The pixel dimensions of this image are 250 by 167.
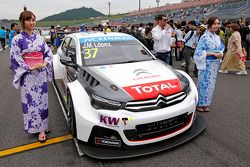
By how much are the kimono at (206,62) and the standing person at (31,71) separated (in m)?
2.57

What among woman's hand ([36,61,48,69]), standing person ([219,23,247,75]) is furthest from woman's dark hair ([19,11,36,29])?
standing person ([219,23,247,75])

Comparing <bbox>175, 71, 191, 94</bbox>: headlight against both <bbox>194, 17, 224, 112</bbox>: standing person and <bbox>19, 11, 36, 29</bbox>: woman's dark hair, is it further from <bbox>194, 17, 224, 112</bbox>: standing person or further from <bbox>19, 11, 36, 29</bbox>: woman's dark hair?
<bbox>19, 11, 36, 29</bbox>: woman's dark hair

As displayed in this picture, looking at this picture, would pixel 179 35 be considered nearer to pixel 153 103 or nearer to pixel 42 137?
pixel 153 103

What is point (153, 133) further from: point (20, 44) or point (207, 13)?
point (207, 13)

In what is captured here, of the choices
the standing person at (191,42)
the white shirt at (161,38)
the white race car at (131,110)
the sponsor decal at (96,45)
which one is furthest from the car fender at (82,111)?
the standing person at (191,42)

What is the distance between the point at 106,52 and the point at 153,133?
1.75 meters

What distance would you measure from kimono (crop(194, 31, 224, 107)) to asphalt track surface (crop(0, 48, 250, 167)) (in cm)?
37

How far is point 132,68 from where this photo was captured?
374 cm

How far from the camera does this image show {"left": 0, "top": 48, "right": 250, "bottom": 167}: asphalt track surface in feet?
9.91

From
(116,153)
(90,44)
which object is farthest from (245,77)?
(116,153)

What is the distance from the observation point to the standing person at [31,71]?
10.9ft

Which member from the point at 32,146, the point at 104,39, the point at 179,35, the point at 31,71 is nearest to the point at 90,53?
the point at 104,39

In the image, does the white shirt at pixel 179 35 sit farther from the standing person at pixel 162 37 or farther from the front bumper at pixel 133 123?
the front bumper at pixel 133 123

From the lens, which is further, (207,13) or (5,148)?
(207,13)
